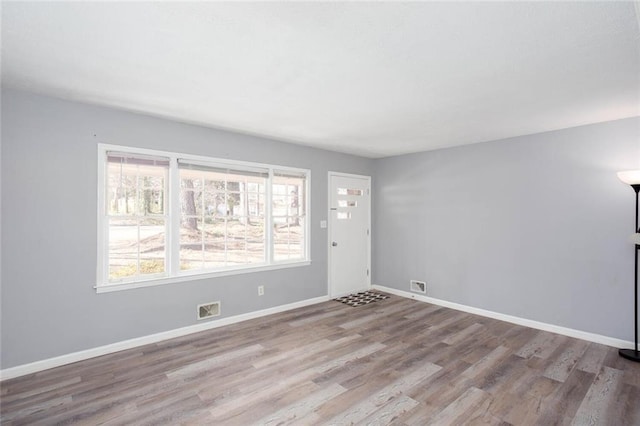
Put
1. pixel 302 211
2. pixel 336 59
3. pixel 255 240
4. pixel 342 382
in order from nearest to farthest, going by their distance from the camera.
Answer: pixel 336 59 → pixel 342 382 → pixel 255 240 → pixel 302 211

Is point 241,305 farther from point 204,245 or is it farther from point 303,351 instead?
point 303,351

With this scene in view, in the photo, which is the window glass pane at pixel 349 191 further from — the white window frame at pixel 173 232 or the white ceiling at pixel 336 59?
the white ceiling at pixel 336 59

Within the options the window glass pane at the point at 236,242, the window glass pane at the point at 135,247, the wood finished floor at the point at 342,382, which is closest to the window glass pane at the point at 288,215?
the window glass pane at the point at 236,242

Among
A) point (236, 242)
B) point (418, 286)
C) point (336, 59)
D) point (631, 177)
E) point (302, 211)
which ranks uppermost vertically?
point (336, 59)

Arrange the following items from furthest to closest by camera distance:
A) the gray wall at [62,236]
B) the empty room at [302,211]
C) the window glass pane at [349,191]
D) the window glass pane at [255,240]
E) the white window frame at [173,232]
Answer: the window glass pane at [349,191] < the window glass pane at [255,240] < the white window frame at [173,232] < the gray wall at [62,236] < the empty room at [302,211]

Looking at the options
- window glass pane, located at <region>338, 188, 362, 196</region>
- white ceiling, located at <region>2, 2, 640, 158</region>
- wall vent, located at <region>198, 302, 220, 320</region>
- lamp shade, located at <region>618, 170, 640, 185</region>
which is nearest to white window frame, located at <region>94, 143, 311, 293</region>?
wall vent, located at <region>198, 302, 220, 320</region>

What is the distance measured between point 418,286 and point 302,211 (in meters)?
2.34

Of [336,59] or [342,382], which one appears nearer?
[336,59]

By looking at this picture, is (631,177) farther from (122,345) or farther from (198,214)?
(122,345)

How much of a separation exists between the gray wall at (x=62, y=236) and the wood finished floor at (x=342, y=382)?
0.30 meters

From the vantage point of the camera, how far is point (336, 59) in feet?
7.00

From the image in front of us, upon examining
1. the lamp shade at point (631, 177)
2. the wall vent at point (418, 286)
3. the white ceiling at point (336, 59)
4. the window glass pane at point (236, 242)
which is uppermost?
the white ceiling at point (336, 59)

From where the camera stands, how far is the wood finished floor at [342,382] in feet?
7.24

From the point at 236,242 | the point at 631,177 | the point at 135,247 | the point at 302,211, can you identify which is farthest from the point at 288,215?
the point at 631,177
